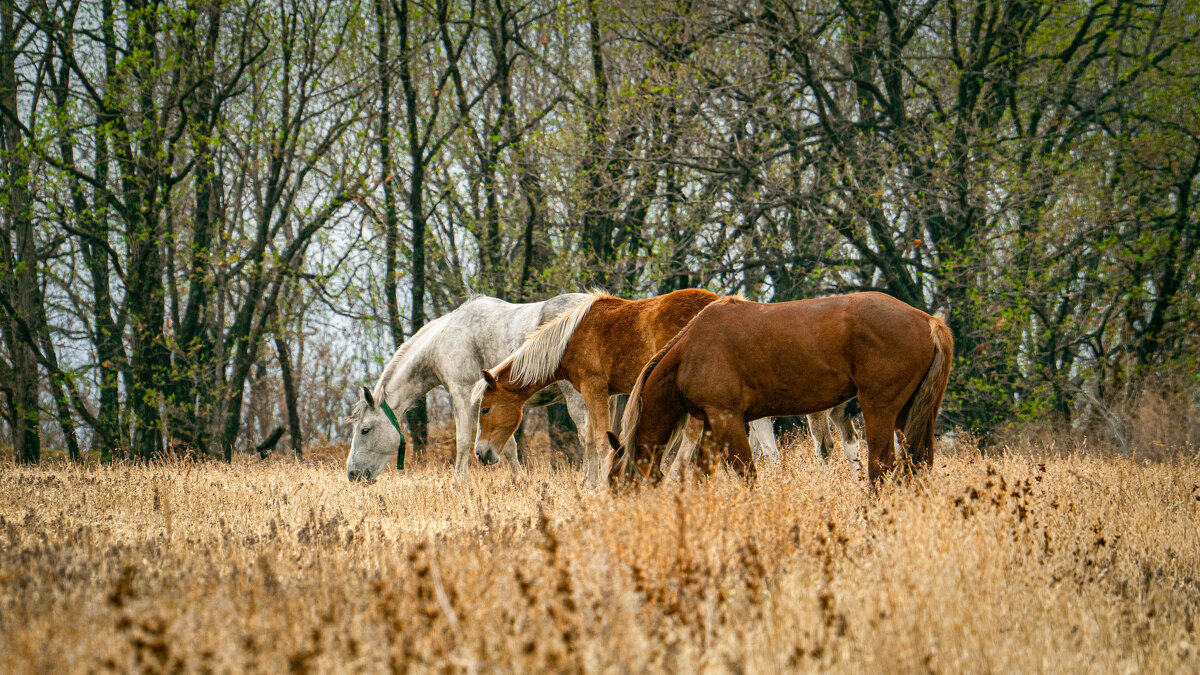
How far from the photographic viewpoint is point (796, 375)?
5383mm

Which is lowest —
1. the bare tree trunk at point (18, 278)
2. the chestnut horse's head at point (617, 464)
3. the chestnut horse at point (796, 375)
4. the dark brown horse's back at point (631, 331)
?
the chestnut horse's head at point (617, 464)

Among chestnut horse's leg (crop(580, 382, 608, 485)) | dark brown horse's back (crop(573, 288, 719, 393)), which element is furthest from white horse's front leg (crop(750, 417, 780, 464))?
chestnut horse's leg (crop(580, 382, 608, 485))

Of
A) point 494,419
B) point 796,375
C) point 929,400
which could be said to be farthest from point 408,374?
point 929,400

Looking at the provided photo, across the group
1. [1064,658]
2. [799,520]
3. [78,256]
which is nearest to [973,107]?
[799,520]

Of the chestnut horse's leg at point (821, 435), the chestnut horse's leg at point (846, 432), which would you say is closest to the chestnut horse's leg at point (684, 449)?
the chestnut horse's leg at point (846, 432)

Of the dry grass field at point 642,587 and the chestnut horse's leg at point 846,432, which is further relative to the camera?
the chestnut horse's leg at point 846,432

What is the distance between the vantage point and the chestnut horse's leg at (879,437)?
5.28 m

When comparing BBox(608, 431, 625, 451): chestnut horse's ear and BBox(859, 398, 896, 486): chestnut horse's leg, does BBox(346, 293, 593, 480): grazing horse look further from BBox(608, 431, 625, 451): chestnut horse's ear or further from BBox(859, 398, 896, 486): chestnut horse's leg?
BBox(859, 398, 896, 486): chestnut horse's leg

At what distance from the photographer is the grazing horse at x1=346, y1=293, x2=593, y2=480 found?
886 cm

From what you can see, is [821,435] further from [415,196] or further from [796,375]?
[415,196]

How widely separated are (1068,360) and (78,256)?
20.4 meters

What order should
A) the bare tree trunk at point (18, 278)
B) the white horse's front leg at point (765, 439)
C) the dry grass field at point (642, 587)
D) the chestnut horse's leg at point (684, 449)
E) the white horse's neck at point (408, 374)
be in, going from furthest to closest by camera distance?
the bare tree trunk at point (18, 278) → the white horse's neck at point (408, 374) → the white horse's front leg at point (765, 439) → the chestnut horse's leg at point (684, 449) → the dry grass field at point (642, 587)

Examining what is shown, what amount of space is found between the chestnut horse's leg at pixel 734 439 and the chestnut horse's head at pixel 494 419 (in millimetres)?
2956

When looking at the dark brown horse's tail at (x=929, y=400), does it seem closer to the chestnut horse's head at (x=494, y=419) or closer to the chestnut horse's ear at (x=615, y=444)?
the chestnut horse's ear at (x=615, y=444)
